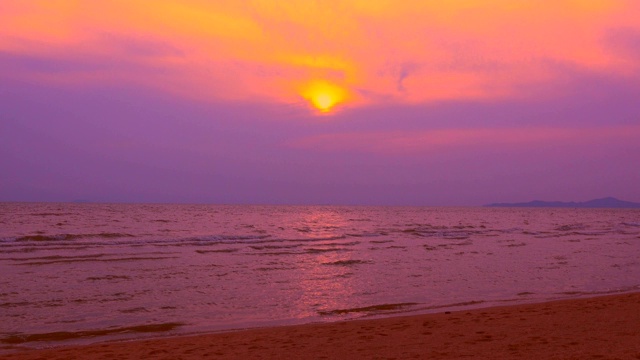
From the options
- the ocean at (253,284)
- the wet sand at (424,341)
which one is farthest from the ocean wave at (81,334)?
the wet sand at (424,341)

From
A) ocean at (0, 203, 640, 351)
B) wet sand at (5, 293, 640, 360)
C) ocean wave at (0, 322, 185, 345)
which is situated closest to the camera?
wet sand at (5, 293, 640, 360)

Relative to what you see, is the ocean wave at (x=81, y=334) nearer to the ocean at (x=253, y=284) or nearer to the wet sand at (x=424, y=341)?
the ocean at (x=253, y=284)

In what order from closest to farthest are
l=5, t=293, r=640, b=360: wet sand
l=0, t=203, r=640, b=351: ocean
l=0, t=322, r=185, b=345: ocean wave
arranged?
l=5, t=293, r=640, b=360: wet sand → l=0, t=322, r=185, b=345: ocean wave → l=0, t=203, r=640, b=351: ocean

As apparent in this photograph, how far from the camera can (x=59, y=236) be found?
39094mm

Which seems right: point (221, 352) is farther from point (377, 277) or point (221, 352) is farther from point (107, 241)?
point (107, 241)

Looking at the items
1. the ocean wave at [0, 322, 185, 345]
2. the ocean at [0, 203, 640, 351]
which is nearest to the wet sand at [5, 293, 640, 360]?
the ocean wave at [0, 322, 185, 345]

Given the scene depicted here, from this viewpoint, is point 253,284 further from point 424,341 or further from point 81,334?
point 424,341

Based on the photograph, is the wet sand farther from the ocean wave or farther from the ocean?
the ocean

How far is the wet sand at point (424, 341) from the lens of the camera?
882 centimetres

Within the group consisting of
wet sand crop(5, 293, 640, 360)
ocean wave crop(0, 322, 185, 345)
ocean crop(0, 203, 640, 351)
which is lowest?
ocean wave crop(0, 322, 185, 345)

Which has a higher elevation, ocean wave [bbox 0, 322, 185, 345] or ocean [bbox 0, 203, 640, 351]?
ocean [bbox 0, 203, 640, 351]

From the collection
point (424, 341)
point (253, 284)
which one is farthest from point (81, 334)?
point (253, 284)

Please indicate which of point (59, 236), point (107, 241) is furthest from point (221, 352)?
point (59, 236)

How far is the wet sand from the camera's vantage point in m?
8.82
